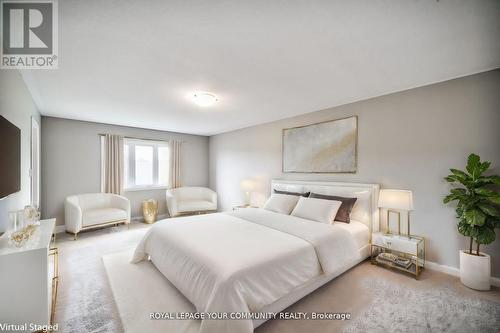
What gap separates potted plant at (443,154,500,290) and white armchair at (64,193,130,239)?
5.58 meters

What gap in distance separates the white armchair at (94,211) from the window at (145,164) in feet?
2.08

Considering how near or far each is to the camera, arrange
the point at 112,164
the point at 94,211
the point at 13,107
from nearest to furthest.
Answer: the point at 13,107, the point at 94,211, the point at 112,164

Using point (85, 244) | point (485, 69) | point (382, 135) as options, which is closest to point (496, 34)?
point (485, 69)

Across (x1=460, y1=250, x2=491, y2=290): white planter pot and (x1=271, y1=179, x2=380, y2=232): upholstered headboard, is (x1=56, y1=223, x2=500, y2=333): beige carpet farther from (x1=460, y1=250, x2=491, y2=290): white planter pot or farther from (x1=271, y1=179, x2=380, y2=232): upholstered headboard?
(x1=271, y1=179, x2=380, y2=232): upholstered headboard

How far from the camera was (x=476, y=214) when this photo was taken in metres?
2.16

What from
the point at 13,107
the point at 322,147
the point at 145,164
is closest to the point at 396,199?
the point at 322,147

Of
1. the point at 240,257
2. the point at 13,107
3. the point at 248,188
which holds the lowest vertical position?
the point at 240,257

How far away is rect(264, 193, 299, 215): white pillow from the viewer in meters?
3.57

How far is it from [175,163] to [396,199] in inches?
207

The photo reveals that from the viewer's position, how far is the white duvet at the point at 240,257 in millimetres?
1604

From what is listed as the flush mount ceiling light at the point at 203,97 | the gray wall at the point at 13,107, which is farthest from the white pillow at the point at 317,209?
the gray wall at the point at 13,107

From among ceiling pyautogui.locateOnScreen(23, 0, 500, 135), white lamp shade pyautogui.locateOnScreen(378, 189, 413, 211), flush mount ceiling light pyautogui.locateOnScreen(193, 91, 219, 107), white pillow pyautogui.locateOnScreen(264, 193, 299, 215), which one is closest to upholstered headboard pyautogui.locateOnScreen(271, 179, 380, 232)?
white lamp shade pyautogui.locateOnScreen(378, 189, 413, 211)

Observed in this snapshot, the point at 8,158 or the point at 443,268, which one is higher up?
the point at 8,158

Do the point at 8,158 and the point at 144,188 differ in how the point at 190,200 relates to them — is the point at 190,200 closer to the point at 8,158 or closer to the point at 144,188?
the point at 144,188
